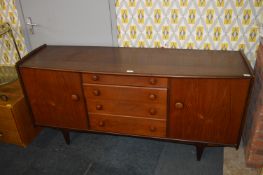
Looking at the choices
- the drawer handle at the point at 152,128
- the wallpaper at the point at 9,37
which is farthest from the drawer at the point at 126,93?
the wallpaper at the point at 9,37

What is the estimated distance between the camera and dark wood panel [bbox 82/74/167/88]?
1.94 meters

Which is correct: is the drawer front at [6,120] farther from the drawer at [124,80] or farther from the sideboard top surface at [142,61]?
the drawer at [124,80]

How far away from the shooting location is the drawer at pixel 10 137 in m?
2.55

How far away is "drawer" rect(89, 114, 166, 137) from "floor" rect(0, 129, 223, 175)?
293mm

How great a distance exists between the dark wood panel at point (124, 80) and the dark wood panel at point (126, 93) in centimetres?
4

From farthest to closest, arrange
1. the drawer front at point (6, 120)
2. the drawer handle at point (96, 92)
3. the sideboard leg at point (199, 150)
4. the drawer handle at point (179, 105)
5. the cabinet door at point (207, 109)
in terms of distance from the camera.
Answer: the drawer front at point (6, 120) → the sideboard leg at point (199, 150) → the drawer handle at point (96, 92) → the drawer handle at point (179, 105) → the cabinet door at point (207, 109)

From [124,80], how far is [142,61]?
0.27 m

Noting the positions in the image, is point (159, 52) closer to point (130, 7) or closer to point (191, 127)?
point (130, 7)

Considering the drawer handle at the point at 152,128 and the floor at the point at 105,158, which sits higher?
the drawer handle at the point at 152,128

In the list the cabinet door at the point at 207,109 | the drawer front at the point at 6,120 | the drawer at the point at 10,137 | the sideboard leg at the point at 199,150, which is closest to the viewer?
the cabinet door at the point at 207,109

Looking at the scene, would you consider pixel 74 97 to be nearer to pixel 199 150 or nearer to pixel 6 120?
pixel 6 120

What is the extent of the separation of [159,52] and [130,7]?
0.48 meters

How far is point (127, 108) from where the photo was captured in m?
2.14

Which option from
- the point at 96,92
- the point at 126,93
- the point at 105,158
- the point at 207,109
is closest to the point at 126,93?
the point at 126,93
